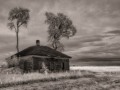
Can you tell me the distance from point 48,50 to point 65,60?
385cm

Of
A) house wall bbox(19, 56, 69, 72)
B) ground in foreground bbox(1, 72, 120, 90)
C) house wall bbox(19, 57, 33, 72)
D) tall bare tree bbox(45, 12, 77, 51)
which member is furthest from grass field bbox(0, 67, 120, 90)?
tall bare tree bbox(45, 12, 77, 51)

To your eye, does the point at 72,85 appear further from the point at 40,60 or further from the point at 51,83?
the point at 40,60

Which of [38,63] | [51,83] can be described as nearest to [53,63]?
[38,63]

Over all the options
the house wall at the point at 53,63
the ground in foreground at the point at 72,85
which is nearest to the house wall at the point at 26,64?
the house wall at the point at 53,63

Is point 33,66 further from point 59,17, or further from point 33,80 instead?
point 59,17

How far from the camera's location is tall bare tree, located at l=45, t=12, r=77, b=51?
49562 mm

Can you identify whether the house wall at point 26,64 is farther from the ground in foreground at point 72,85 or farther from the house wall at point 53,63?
the ground in foreground at point 72,85

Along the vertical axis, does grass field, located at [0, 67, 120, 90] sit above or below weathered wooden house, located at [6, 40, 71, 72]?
below

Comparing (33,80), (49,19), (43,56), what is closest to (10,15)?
(49,19)

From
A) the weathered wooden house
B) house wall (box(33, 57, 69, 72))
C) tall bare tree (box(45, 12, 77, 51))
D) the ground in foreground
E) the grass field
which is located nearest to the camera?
the ground in foreground

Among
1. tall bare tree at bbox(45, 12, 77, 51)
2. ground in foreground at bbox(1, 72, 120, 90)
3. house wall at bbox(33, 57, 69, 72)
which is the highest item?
tall bare tree at bbox(45, 12, 77, 51)

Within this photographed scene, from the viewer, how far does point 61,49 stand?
49938 millimetres

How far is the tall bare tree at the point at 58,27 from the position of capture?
4956cm

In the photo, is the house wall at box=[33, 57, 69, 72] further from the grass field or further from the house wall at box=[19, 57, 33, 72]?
the grass field
